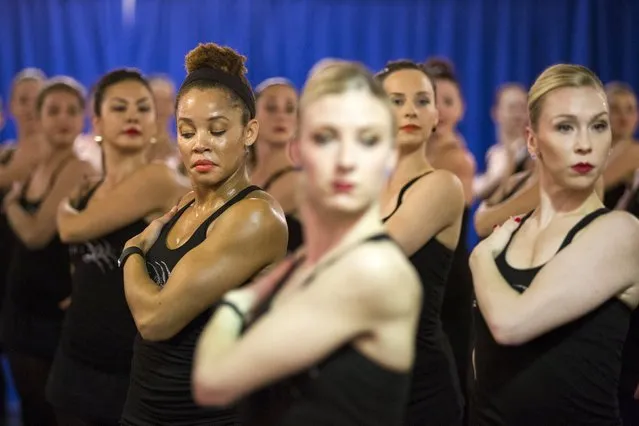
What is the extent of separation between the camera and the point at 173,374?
99.2 inches

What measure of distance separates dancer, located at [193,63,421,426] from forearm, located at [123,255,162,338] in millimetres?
688

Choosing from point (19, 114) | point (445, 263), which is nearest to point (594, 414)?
point (445, 263)

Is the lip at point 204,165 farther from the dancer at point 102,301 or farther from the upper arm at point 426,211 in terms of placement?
the dancer at point 102,301

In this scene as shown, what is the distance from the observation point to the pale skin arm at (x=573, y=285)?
2232mm

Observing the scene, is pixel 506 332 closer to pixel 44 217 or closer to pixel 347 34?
pixel 44 217

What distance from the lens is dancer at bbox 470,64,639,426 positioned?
2.25 metres

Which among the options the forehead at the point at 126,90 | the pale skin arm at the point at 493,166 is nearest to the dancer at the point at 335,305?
the forehead at the point at 126,90

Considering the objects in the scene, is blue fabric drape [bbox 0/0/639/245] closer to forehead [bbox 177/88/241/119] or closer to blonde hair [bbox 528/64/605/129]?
forehead [bbox 177/88/241/119]

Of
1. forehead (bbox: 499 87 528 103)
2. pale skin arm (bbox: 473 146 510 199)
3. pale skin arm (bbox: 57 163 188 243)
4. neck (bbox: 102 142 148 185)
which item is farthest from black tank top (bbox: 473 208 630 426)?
forehead (bbox: 499 87 528 103)

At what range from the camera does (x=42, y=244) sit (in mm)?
4070

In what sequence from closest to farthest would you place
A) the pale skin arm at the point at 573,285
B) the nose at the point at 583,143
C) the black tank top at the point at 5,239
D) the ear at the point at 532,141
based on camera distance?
the pale skin arm at the point at 573,285, the nose at the point at 583,143, the ear at the point at 532,141, the black tank top at the point at 5,239

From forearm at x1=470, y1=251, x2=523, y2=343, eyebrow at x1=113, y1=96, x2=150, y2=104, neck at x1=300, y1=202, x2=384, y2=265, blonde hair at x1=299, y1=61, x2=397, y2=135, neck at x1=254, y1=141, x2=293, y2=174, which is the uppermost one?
blonde hair at x1=299, y1=61, x2=397, y2=135

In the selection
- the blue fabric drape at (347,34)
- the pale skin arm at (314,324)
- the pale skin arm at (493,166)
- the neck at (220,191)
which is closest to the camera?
the pale skin arm at (314,324)

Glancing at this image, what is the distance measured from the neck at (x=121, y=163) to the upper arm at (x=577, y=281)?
61.6 inches
